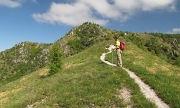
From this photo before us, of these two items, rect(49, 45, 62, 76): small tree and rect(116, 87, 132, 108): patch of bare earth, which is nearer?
rect(116, 87, 132, 108): patch of bare earth

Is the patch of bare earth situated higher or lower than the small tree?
lower

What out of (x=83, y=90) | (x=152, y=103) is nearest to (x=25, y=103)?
(x=83, y=90)

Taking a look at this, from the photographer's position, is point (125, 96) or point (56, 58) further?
point (56, 58)

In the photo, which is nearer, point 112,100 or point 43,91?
point 112,100

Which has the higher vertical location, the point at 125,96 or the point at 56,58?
the point at 56,58

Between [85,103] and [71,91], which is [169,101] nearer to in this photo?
[85,103]

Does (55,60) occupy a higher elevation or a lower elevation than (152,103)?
higher

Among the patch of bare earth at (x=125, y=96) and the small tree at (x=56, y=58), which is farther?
the small tree at (x=56, y=58)

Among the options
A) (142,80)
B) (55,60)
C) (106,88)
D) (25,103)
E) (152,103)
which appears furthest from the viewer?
(55,60)

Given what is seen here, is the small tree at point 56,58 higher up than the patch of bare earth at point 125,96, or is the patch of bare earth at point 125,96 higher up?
the small tree at point 56,58

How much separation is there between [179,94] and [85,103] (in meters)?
7.41

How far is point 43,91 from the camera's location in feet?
73.5

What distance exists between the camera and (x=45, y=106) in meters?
16.6

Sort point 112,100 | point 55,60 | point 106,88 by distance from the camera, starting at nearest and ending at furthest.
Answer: point 112,100 → point 106,88 → point 55,60
